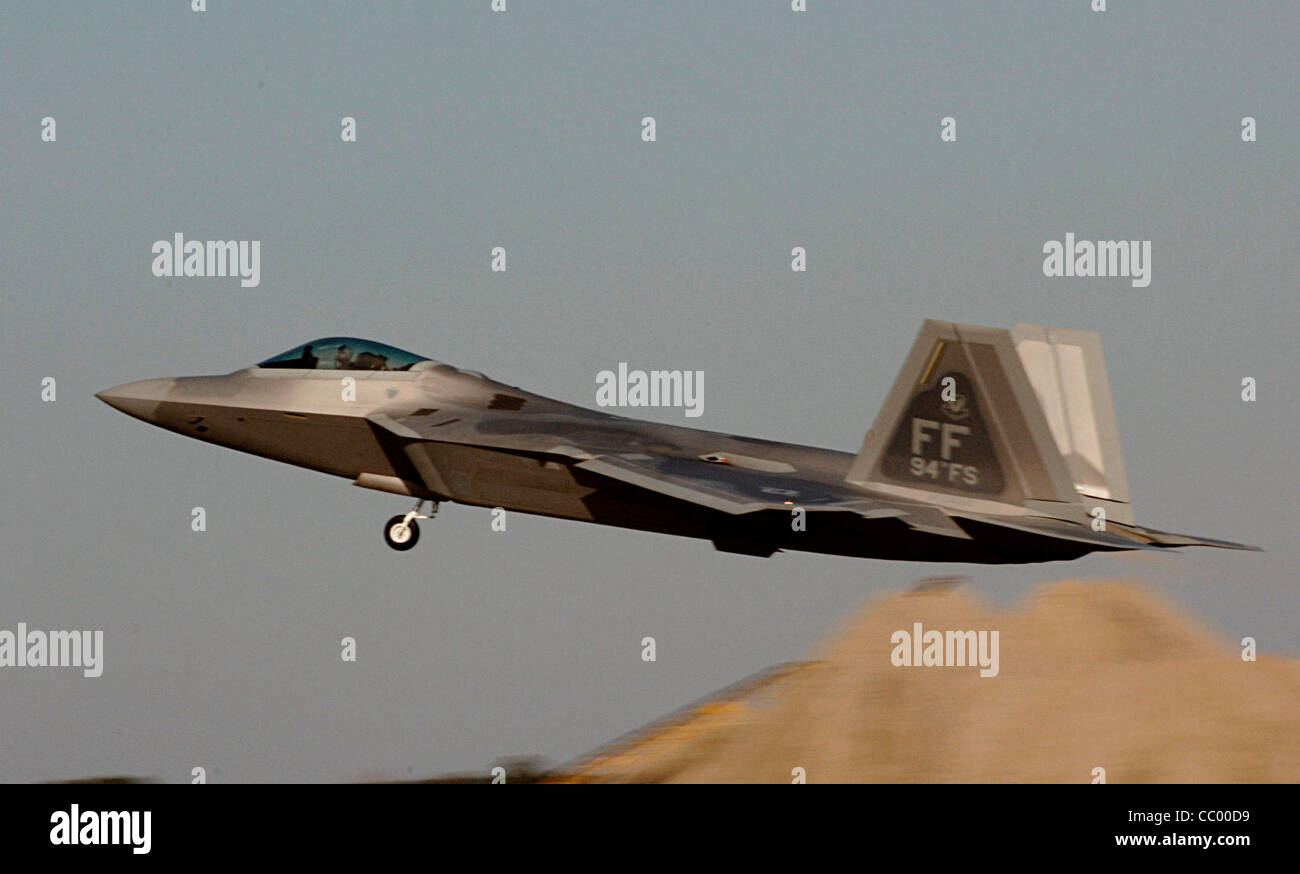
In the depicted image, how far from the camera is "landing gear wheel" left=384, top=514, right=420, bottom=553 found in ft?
89.0

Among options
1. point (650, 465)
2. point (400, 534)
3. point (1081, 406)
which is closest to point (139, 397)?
point (400, 534)

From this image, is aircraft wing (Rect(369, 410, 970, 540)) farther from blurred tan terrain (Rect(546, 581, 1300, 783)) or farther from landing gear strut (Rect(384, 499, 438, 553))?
blurred tan terrain (Rect(546, 581, 1300, 783))

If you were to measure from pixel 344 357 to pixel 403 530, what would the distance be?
2916 millimetres

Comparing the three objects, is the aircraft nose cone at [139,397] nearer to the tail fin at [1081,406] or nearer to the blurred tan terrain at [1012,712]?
the blurred tan terrain at [1012,712]

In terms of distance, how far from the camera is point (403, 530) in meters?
27.1

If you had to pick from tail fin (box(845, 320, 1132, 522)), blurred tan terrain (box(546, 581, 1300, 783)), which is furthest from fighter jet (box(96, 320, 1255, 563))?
blurred tan terrain (box(546, 581, 1300, 783))

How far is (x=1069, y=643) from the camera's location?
30.2 meters

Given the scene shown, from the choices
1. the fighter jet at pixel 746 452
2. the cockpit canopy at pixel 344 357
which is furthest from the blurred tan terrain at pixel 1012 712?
the cockpit canopy at pixel 344 357

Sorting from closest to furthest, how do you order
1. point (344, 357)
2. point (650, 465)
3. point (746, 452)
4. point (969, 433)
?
point (969, 433) < point (650, 465) < point (746, 452) < point (344, 357)

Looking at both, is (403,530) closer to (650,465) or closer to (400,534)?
(400,534)
